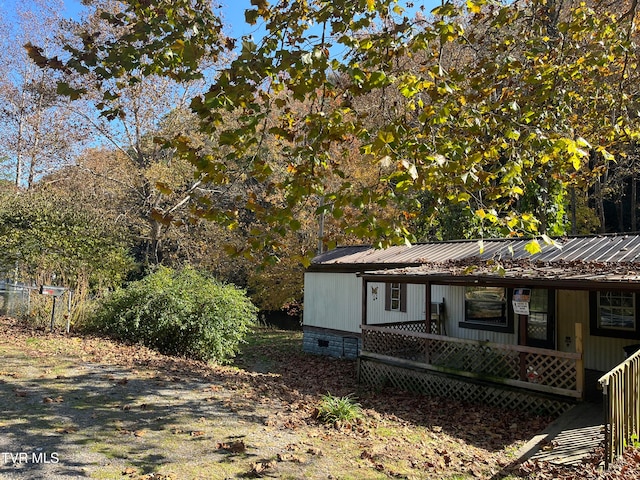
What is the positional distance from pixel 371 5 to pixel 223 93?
1660 millimetres

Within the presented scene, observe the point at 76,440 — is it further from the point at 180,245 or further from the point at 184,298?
the point at 180,245

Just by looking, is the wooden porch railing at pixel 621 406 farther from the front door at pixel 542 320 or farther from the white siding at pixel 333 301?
the white siding at pixel 333 301

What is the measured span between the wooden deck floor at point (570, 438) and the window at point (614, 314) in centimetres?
254

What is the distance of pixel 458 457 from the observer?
20.3ft

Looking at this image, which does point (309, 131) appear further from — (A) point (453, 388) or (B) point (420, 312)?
(B) point (420, 312)

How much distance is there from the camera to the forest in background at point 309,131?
14.4ft

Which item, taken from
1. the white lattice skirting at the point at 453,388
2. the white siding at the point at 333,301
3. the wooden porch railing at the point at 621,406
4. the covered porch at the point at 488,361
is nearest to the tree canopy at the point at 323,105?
the wooden porch railing at the point at 621,406

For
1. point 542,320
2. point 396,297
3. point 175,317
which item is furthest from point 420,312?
point 175,317

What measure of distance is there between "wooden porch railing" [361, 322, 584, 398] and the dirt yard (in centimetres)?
72

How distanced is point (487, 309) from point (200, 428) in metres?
9.28

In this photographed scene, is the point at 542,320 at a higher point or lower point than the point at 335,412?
higher

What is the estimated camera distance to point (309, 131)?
502cm

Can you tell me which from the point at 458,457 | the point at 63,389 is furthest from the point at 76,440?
the point at 458,457

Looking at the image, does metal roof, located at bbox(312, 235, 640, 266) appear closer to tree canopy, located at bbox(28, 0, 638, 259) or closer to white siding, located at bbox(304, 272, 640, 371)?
white siding, located at bbox(304, 272, 640, 371)
